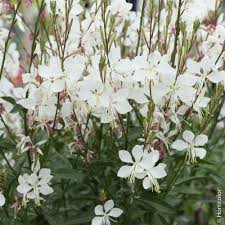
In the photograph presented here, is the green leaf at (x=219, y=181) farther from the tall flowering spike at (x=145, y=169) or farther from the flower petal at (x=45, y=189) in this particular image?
the flower petal at (x=45, y=189)

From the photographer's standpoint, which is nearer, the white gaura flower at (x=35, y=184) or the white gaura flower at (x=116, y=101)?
the white gaura flower at (x=116, y=101)

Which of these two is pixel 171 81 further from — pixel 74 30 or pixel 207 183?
pixel 207 183

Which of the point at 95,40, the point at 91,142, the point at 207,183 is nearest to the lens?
the point at 95,40

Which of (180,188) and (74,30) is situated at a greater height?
(74,30)

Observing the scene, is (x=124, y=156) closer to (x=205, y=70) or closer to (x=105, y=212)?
(x=105, y=212)

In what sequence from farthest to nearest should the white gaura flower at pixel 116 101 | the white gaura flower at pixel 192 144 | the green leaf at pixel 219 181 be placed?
the green leaf at pixel 219 181 → the white gaura flower at pixel 192 144 → the white gaura flower at pixel 116 101

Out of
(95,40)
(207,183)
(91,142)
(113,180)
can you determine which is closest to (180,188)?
(113,180)

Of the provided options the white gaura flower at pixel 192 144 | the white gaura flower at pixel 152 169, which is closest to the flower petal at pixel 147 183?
the white gaura flower at pixel 152 169

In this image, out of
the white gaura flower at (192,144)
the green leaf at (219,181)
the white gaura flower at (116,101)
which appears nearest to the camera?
the white gaura flower at (116,101)

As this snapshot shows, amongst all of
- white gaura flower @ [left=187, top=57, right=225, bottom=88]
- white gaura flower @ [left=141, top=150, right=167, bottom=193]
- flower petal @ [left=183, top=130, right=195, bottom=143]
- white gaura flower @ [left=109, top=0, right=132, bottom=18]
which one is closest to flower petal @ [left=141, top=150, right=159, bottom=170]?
white gaura flower @ [left=141, top=150, right=167, bottom=193]
